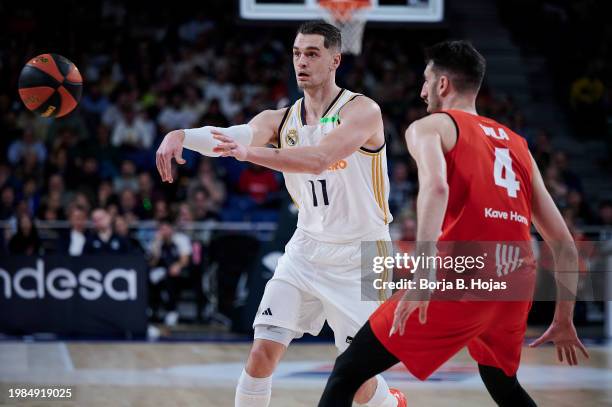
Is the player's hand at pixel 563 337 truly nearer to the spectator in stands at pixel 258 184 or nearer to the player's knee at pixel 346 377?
the player's knee at pixel 346 377

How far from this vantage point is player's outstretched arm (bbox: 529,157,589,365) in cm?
420

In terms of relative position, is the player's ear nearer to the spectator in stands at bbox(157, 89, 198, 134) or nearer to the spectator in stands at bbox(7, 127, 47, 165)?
the spectator in stands at bbox(7, 127, 47, 165)

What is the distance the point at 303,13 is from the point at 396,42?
26.0 ft

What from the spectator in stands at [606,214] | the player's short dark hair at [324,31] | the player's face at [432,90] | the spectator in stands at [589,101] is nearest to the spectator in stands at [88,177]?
the spectator in stands at [606,214]

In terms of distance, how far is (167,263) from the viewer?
12031mm

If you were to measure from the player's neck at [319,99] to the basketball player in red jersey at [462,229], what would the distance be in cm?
122

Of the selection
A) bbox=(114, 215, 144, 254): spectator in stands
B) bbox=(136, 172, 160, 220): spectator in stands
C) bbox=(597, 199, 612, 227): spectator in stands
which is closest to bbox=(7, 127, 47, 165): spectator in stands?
bbox=(136, 172, 160, 220): spectator in stands

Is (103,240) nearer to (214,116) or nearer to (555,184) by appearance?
(214,116)

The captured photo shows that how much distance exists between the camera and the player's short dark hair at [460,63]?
4.15 meters

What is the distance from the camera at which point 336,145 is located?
484 centimetres

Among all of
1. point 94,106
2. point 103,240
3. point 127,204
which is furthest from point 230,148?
point 94,106

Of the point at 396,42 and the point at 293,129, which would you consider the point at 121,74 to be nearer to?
the point at 396,42

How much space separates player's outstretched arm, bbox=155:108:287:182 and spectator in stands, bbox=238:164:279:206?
8294 mm

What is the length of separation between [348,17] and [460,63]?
623 cm
